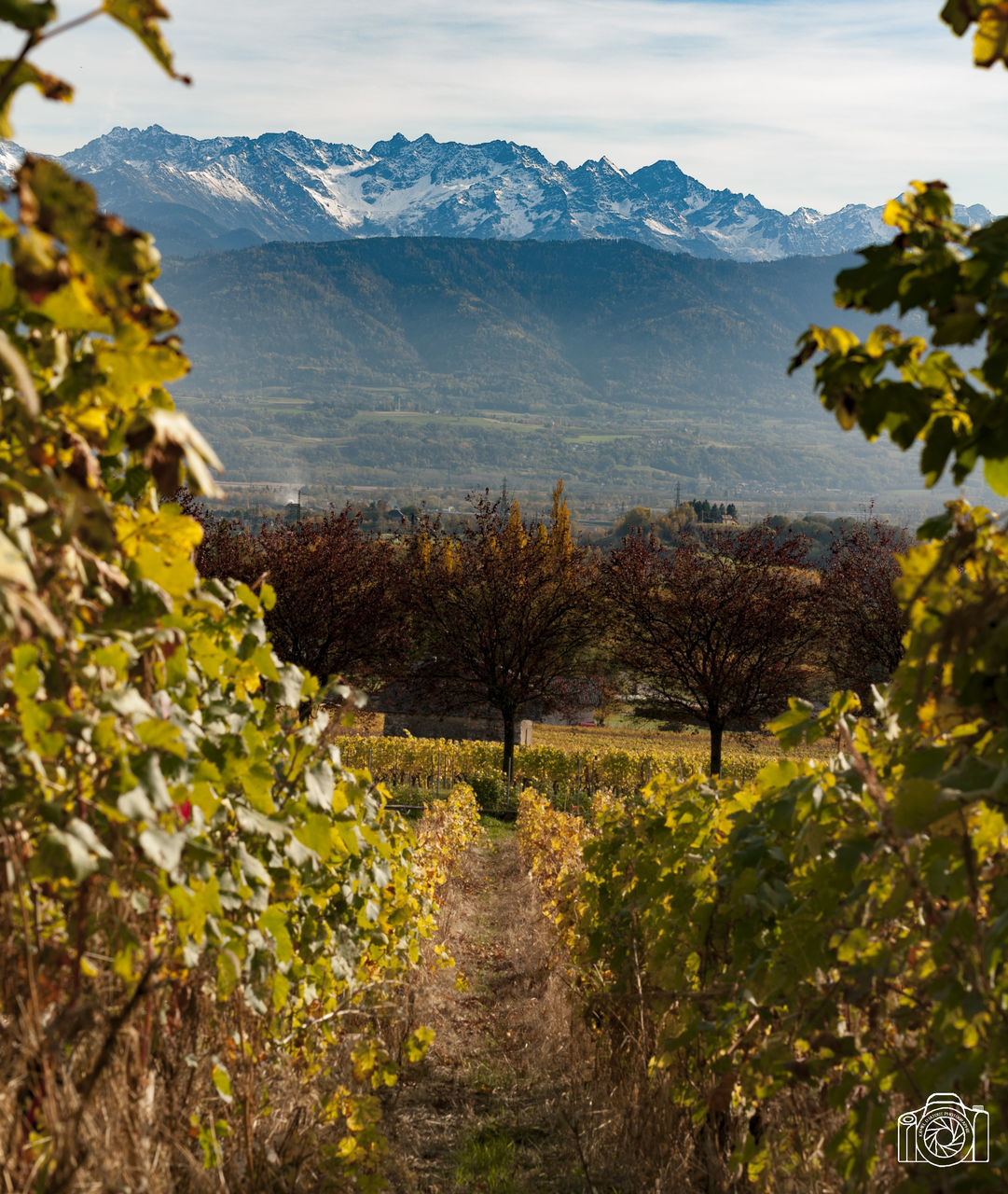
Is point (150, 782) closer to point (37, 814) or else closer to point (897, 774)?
point (37, 814)

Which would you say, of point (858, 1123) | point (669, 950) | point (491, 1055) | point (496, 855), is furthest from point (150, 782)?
point (496, 855)

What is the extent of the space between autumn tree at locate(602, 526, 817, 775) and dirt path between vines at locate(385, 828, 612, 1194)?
12.0 meters

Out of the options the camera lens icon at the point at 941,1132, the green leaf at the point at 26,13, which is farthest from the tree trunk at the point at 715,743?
the green leaf at the point at 26,13

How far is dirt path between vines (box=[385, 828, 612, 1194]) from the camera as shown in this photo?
3578mm

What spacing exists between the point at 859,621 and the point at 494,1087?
1610 centimetres

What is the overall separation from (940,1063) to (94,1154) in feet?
4.68

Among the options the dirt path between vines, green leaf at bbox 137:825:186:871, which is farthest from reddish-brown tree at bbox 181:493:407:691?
green leaf at bbox 137:825:186:871

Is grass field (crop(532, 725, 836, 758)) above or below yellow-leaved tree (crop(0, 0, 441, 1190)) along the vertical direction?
below

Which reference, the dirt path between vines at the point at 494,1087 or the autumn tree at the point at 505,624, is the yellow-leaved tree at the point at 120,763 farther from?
the autumn tree at the point at 505,624

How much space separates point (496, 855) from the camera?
46.5ft

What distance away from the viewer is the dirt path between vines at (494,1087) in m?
3.58

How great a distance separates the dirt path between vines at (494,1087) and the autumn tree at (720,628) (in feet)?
39.3

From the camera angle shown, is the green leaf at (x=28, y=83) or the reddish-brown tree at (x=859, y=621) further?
the reddish-brown tree at (x=859, y=621)

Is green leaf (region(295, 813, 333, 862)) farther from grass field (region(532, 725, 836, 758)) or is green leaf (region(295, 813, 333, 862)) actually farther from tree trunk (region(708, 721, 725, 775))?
grass field (region(532, 725, 836, 758))
